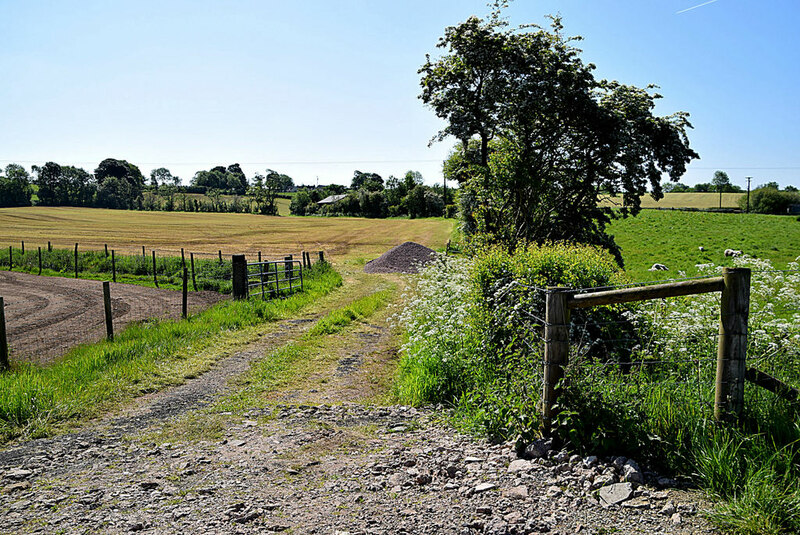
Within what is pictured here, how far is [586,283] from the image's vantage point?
6.62 meters

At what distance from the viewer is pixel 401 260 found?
31344 mm

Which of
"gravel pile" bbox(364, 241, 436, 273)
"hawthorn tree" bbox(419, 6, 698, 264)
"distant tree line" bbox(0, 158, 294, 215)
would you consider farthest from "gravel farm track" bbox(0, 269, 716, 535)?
"distant tree line" bbox(0, 158, 294, 215)

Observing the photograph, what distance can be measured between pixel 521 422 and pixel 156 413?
4.96m

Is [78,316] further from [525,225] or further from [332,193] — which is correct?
[332,193]

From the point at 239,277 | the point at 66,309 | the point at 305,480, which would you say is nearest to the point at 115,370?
the point at 305,480

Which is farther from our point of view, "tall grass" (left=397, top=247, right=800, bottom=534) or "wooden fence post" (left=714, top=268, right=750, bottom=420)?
"wooden fence post" (left=714, top=268, right=750, bottom=420)

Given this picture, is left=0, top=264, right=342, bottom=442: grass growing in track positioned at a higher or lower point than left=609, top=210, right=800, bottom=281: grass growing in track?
lower

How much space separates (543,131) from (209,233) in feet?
178

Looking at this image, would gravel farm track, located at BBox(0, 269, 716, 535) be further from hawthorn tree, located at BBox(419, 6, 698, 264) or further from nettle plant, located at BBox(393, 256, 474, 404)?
hawthorn tree, located at BBox(419, 6, 698, 264)

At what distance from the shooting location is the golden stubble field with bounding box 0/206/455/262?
50719mm

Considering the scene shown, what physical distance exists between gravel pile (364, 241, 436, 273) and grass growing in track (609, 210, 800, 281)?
1162 cm

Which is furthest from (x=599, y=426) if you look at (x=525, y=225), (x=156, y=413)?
(x=525, y=225)

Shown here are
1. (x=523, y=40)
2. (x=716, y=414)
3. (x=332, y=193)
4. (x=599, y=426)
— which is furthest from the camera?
(x=332, y=193)

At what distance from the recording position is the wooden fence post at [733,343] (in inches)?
156
